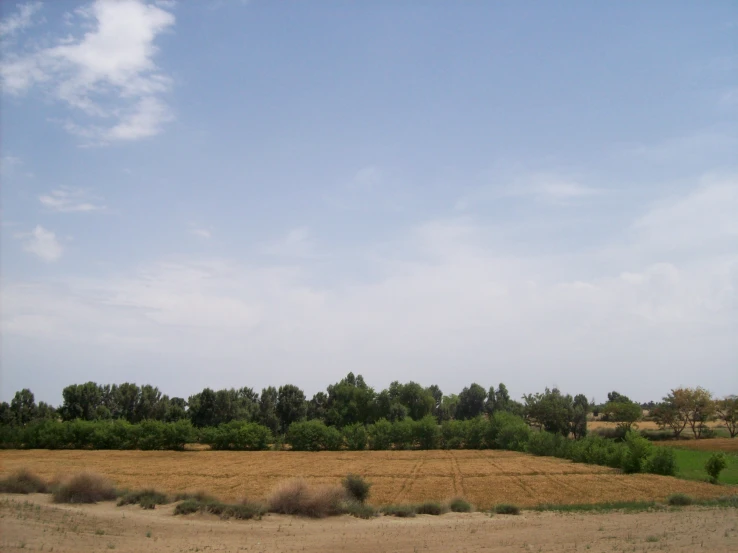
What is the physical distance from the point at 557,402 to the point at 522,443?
24963mm

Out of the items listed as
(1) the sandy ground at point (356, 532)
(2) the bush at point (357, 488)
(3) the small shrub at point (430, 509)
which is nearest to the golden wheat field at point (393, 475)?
(2) the bush at point (357, 488)

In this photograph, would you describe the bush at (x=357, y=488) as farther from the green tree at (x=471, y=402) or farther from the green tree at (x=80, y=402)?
the green tree at (x=471, y=402)

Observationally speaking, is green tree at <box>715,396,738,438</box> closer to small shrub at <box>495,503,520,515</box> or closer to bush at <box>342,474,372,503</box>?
small shrub at <box>495,503,520,515</box>

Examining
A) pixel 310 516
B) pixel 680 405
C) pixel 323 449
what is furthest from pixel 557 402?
pixel 310 516

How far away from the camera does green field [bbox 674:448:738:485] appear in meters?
38.4

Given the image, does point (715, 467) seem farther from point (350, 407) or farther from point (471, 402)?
point (471, 402)

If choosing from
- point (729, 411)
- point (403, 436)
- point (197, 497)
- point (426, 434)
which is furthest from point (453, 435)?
point (197, 497)

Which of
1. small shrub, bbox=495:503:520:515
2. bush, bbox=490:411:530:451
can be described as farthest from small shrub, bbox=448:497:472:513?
bush, bbox=490:411:530:451

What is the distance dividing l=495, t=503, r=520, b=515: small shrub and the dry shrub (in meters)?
7.18

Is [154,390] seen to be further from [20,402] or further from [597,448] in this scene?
[597,448]

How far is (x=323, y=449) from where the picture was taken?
76438 millimetres

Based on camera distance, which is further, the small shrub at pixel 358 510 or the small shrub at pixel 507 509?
the small shrub at pixel 507 509

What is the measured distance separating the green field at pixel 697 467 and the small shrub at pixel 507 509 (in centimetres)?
2096

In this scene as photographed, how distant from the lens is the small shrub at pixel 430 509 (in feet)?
80.4
